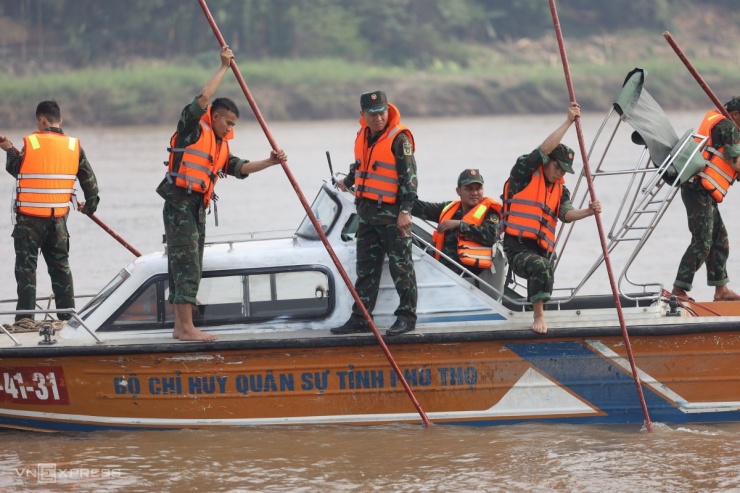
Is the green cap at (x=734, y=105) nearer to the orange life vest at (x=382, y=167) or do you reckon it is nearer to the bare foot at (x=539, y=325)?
the bare foot at (x=539, y=325)

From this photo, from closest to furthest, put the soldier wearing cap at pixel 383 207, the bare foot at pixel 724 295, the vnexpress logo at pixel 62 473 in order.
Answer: the vnexpress logo at pixel 62 473 → the soldier wearing cap at pixel 383 207 → the bare foot at pixel 724 295

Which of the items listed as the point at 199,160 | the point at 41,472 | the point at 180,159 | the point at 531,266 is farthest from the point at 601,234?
the point at 41,472

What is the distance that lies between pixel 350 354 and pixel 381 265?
631 millimetres

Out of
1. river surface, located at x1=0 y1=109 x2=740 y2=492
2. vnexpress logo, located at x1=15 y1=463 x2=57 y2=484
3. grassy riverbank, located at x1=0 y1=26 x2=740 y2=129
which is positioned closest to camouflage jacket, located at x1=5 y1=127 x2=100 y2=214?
river surface, located at x1=0 y1=109 x2=740 y2=492

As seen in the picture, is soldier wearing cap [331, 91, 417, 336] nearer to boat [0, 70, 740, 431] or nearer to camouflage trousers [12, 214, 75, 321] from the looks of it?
boat [0, 70, 740, 431]

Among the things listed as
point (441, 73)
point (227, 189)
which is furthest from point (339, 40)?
point (227, 189)

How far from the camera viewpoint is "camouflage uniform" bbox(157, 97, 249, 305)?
8367 mm

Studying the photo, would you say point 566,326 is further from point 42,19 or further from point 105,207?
point 42,19

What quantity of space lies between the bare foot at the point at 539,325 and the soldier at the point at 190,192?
195cm

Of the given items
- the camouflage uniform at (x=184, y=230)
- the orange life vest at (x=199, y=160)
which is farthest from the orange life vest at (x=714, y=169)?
the camouflage uniform at (x=184, y=230)

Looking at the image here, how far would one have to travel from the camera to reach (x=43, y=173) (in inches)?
370

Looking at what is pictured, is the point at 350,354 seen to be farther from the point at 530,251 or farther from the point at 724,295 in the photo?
the point at 724,295

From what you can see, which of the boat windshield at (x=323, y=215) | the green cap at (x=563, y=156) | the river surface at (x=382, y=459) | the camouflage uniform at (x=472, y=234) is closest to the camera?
the river surface at (x=382, y=459)

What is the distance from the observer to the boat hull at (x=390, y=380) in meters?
8.27
